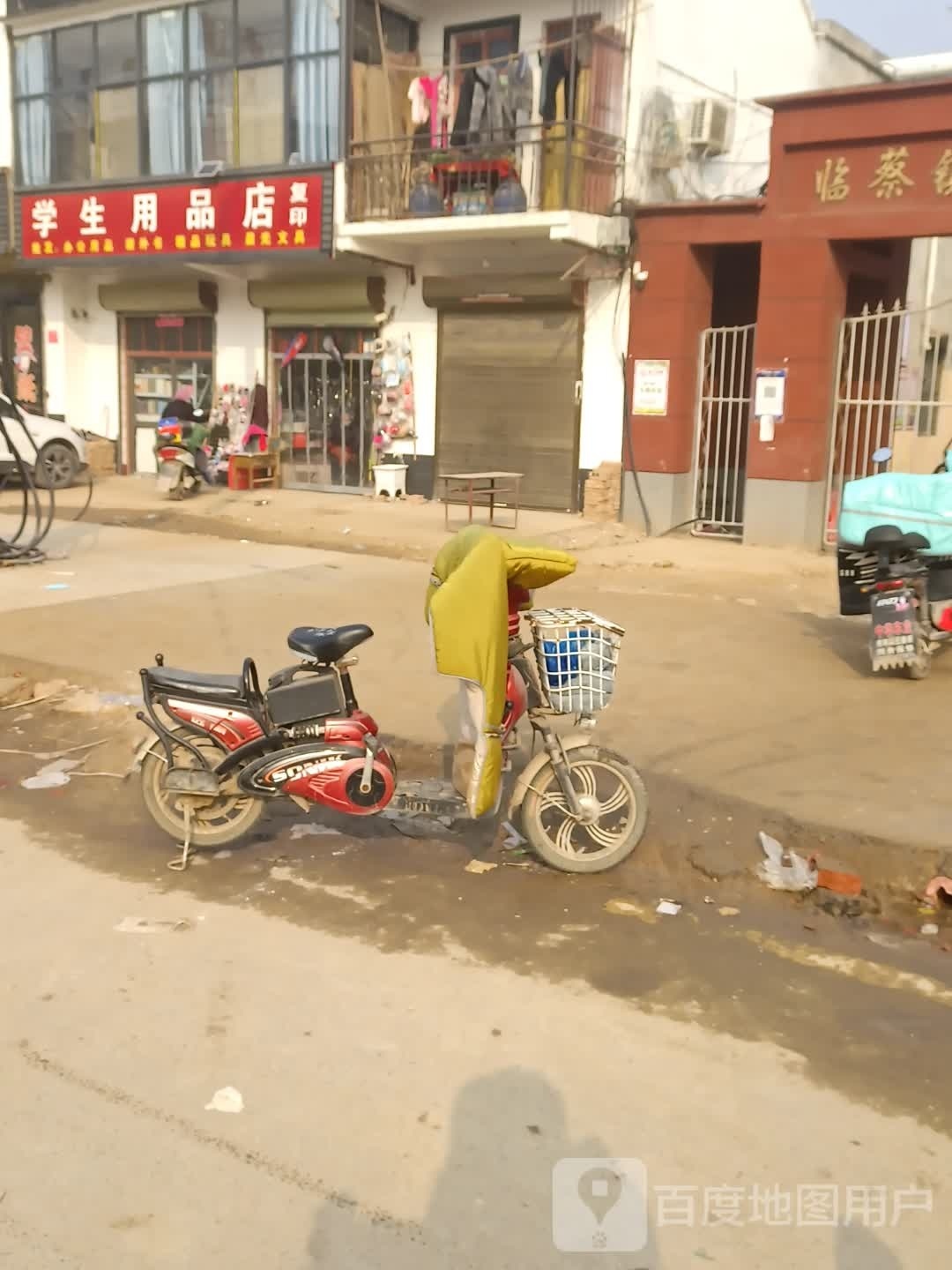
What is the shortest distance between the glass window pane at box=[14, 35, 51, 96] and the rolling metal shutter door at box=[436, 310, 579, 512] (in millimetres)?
8102

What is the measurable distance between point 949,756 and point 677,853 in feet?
5.91

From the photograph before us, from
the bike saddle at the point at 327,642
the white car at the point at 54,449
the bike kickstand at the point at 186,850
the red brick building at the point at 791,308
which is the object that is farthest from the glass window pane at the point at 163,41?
the bike kickstand at the point at 186,850

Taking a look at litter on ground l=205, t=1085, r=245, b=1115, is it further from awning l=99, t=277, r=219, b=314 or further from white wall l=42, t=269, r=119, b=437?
white wall l=42, t=269, r=119, b=437

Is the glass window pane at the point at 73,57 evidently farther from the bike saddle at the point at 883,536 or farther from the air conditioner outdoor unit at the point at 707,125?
the bike saddle at the point at 883,536

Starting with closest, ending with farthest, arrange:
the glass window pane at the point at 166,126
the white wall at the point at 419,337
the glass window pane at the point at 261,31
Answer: the glass window pane at the point at 261,31
the white wall at the point at 419,337
the glass window pane at the point at 166,126

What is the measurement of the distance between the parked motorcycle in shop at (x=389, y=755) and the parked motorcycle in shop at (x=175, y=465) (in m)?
13.0

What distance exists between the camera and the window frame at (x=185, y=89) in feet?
52.7

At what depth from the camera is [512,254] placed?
16.0 metres

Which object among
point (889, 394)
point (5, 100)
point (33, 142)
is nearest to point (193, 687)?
Answer: point (889, 394)

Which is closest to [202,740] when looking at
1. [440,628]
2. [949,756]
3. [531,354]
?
[440,628]

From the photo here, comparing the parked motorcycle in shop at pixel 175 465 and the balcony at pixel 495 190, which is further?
the parked motorcycle in shop at pixel 175 465

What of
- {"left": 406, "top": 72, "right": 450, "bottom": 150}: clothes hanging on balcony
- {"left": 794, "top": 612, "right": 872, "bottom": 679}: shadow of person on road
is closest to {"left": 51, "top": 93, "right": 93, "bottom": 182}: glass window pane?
{"left": 406, "top": 72, "right": 450, "bottom": 150}: clothes hanging on balcony

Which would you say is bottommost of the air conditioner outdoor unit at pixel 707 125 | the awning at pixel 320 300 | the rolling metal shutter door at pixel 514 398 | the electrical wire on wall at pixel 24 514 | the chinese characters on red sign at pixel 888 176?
the electrical wire on wall at pixel 24 514

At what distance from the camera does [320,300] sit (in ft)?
58.6
